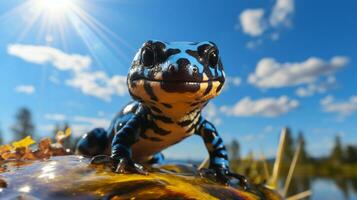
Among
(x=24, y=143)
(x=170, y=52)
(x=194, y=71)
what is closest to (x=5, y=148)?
(x=24, y=143)

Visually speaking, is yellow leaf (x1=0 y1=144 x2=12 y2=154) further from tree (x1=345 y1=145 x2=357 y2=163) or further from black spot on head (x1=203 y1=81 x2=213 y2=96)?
tree (x1=345 y1=145 x2=357 y2=163)

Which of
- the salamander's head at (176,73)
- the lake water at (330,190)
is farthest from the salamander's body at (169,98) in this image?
the lake water at (330,190)

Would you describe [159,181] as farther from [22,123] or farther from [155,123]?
[22,123]

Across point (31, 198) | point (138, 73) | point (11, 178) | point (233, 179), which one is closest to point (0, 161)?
point (11, 178)

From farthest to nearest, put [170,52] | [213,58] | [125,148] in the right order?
[125,148]
[213,58]
[170,52]

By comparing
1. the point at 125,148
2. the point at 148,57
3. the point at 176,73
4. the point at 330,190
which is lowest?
the point at 330,190

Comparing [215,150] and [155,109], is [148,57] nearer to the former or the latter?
[155,109]
